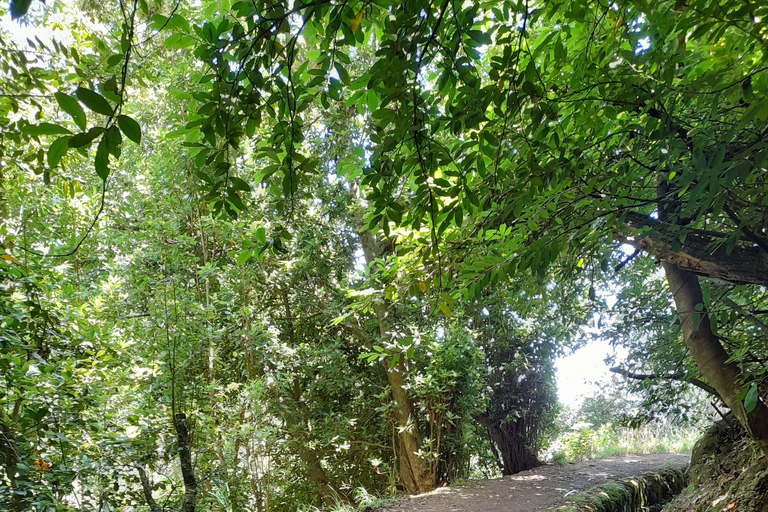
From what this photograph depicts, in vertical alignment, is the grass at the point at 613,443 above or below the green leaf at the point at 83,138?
below

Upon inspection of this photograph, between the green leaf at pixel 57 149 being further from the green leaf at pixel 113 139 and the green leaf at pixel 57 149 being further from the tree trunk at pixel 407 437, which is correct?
the tree trunk at pixel 407 437

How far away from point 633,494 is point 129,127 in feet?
23.0

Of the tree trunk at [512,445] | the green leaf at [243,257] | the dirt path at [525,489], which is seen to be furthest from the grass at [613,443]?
the green leaf at [243,257]

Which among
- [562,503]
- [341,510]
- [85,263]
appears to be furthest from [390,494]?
[85,263]

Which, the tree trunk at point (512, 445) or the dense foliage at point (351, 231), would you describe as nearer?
the dense foliage at point (351, 231)

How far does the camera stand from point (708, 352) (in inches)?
129

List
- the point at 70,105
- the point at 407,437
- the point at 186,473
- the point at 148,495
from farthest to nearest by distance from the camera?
the point at 407,437, the point at 186,473, the point at 148,495, the point at 70,105

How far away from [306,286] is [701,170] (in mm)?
6458

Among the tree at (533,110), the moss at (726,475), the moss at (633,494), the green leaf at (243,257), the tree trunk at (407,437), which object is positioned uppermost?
the tree at (533,110)

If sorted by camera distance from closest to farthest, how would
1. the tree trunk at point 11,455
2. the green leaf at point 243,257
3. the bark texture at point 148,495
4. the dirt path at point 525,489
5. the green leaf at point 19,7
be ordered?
1. the green leaf at point 19,7
2. the green leaf at point 243,257
3. the tree trunk at point 11,455
4. the bark texture at point 148,495
5. the dirt path at point 525,489

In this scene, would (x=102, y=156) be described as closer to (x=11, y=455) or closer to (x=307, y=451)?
(x=11, y=455)

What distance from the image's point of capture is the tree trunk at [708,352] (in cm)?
311

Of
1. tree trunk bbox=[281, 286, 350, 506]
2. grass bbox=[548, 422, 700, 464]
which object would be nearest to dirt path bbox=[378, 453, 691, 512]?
grass bbox=[548, 422, 700, 464]

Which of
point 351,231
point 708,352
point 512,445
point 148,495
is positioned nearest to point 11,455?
point 148,495
